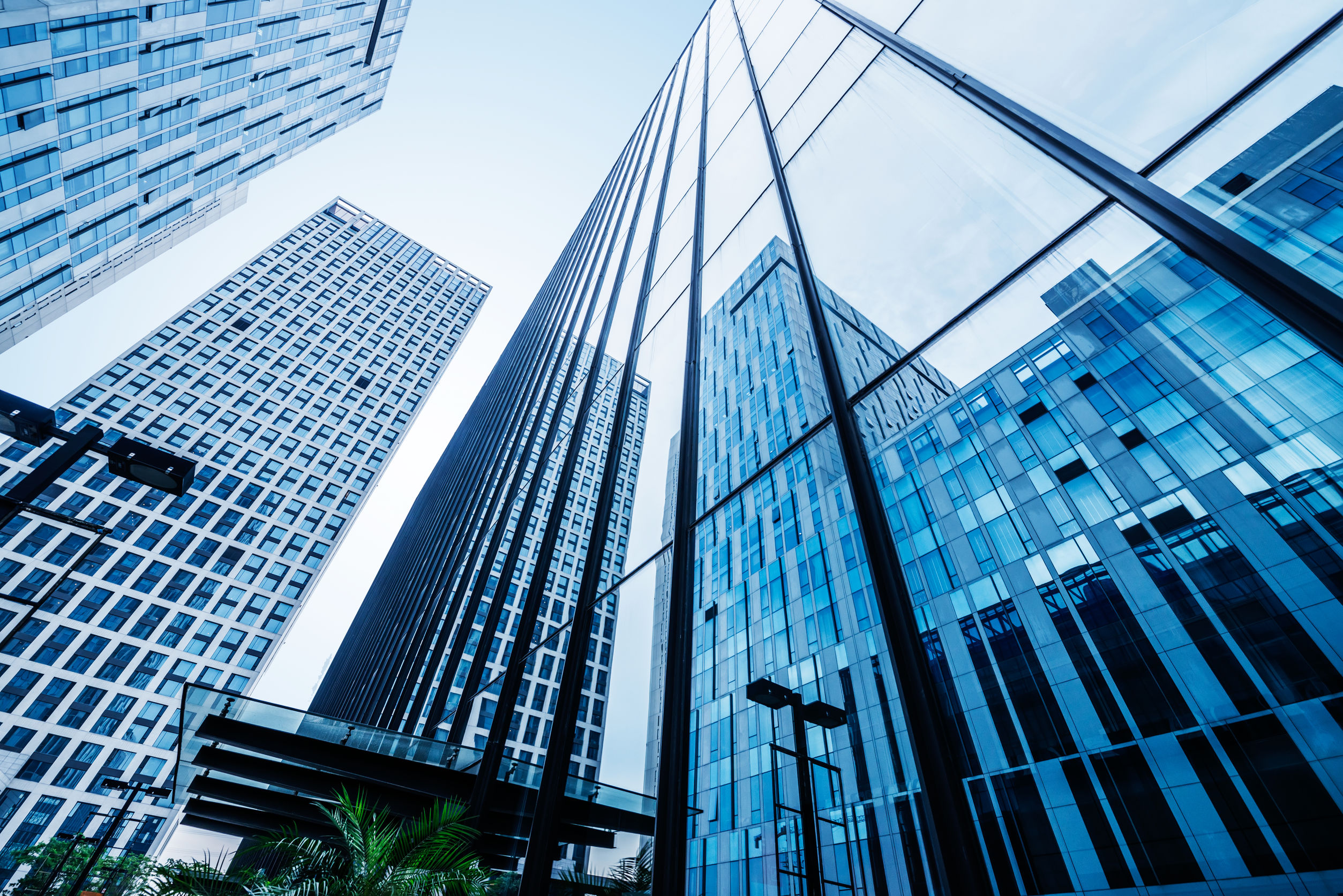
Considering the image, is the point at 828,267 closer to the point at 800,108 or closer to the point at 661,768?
the point at 800,108

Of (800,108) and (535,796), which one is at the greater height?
(800,108)

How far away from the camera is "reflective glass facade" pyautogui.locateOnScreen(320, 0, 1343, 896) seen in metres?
2.26

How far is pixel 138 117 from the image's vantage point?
3256 centimetres

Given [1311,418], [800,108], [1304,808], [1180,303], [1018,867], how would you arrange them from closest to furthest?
[1304,808] → [1311,418] → [1018,867] → [1180,303] → [800,108]

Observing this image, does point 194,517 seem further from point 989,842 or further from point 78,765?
point 989,842

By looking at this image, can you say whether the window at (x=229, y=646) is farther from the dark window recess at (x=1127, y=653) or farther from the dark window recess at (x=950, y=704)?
the dark window recess at (x=1127, y=653)

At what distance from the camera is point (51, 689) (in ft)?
167

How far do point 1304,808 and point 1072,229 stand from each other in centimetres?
289

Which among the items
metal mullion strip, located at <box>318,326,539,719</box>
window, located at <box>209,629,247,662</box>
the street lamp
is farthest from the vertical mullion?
window, located at <box>209,629,247,662</box>

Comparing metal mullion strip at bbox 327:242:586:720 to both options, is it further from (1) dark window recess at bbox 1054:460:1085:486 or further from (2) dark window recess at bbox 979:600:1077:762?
(1) dark window recess at bbox 1054:460:1085:486

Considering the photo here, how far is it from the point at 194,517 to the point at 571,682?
75435 millimetres

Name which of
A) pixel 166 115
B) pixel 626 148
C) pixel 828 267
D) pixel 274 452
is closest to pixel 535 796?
pixel 828 267

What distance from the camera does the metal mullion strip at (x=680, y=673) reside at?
464cm

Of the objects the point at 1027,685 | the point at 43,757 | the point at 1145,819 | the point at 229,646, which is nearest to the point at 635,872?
the point at 1027,685
